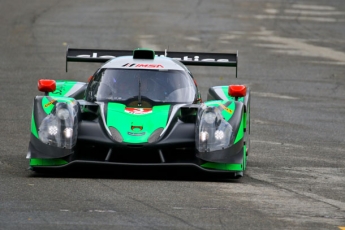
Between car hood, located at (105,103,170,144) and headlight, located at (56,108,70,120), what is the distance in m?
0.45

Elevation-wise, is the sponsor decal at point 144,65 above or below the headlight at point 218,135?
above

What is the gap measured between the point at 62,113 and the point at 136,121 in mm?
797

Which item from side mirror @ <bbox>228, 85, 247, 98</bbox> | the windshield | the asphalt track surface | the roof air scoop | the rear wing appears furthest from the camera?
the rear wing

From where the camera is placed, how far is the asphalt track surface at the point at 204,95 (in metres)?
9.12

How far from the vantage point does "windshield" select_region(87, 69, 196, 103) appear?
12297 millimetres

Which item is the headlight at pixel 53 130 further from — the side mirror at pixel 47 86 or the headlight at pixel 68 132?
the side mirror at pixel 47 86

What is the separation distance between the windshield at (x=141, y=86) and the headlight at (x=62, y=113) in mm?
1017

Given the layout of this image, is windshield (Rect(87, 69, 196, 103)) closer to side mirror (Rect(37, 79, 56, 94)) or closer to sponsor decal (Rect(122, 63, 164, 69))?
sponsor decal (Rect(122, 63, 164, 69))

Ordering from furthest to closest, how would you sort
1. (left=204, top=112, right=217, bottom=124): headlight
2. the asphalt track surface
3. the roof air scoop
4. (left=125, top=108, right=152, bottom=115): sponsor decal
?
the roof air scoop < (left=125, top=108, right=152, bottom=115): sponsor decal < (left=204, top=112, right=217, bottom=124): headlight < the asphalt track surface

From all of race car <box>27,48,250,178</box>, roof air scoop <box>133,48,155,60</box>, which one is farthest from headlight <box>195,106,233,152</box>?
roof air scoop <box>133,48,155,60</box>

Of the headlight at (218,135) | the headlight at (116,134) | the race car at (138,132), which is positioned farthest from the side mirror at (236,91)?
the headlight at (116,134)

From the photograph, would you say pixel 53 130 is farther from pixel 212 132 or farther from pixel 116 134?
pixel 212 132

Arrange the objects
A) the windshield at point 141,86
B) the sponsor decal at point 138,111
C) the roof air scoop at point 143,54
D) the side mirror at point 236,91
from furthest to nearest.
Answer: the roof air scoop at point 143,54
the side mirror at point 236,91
the windshield at point 141,86
the sponsor decal at point 138,111

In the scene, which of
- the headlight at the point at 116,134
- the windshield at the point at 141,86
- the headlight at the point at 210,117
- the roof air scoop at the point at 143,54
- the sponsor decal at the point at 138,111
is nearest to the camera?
the headlight at the point at 116,134
